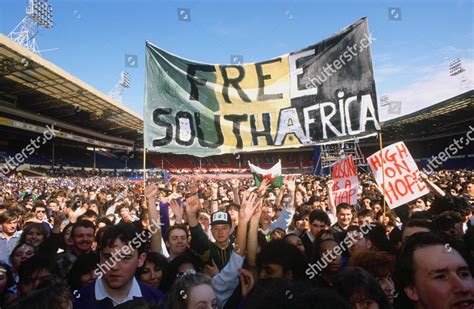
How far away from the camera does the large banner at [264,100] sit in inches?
198

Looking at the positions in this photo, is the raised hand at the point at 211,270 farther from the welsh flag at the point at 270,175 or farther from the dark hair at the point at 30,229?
the welsh flag at the point at 270,175

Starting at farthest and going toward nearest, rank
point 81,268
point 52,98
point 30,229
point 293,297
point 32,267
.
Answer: point 52,98
point 30,229
point 81,268
point 32,267
point 293,297

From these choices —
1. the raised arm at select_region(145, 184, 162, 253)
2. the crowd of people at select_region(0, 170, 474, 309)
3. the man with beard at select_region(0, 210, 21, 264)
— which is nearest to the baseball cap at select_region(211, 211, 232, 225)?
the crowd of people at select_region(0, 170, 474, 309)

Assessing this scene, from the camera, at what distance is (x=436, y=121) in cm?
3344

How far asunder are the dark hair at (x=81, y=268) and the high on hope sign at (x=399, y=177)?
13.9ft

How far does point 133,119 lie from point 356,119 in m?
33.2

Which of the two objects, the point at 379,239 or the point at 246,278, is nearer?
the point at 246,278

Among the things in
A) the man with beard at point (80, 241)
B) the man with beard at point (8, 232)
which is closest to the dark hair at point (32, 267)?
the man with beard at point (80, 241)

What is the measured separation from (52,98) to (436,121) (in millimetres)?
35139

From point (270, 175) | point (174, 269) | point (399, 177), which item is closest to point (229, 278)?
point (174, 269)

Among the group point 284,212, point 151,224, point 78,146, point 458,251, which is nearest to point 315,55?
point 284,212

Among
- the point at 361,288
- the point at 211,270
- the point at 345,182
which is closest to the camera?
the point at 361,288

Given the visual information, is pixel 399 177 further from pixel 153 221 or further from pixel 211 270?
pixel 153 221

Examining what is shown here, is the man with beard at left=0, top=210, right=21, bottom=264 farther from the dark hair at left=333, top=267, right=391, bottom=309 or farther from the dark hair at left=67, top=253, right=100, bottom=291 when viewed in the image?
the dark hair at left=333, top=267, right=391, bottom=309
